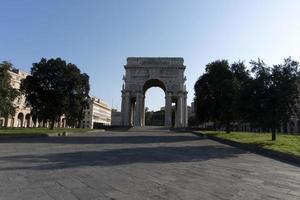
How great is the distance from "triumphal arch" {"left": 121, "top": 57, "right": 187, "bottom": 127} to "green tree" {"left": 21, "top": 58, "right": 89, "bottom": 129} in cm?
3016

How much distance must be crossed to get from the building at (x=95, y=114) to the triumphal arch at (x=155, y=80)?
41.1 m

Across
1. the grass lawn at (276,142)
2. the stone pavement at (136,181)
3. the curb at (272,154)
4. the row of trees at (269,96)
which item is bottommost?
the stone pavement at (136,181)

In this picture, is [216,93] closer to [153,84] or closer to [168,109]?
[168,109]

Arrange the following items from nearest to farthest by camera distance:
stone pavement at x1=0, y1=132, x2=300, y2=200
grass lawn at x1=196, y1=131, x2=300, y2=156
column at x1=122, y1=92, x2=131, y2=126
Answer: stone pavement at x1=0, y1=132, x2=300, y2=200 → grass lawn at x1=196, y1=131, x2=300, y2=156 → column at x1=122, y1=92, x2=131, y2=126

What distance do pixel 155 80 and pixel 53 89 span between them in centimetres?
3570

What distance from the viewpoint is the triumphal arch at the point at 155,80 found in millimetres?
78375

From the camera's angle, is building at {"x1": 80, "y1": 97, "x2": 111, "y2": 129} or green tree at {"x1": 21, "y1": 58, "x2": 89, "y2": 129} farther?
building at {"x1": 80, "y1": 97, "x2": 111, "y2": 129}

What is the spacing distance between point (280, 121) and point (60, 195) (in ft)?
71.8

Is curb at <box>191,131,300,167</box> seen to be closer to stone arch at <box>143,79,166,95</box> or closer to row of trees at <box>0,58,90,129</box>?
row of trees at <box>0,58,90,129</box>

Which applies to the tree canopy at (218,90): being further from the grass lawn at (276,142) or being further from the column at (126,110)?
the column at (126,110)

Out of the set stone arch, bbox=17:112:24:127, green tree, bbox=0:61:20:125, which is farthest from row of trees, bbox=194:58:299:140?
stone arch, bbox=17:112:24:127

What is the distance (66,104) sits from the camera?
154 ft

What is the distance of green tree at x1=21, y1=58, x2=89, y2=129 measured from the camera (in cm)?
4678

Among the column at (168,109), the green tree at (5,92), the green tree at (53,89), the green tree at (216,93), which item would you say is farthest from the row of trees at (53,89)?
the column at (168,109)
